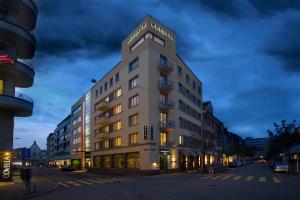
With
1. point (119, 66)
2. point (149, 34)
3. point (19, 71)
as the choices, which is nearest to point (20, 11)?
point (19, 71)

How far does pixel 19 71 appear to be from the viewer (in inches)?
1061

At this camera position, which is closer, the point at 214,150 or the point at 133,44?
the point at 133,44

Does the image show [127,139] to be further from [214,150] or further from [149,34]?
[214,150]

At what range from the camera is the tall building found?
2606 cm

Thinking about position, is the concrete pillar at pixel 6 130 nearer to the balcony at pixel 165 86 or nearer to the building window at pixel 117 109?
the balcony at pixel 165 86

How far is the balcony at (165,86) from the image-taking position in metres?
50.3

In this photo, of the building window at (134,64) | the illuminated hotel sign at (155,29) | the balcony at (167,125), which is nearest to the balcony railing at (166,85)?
the building window at (134,64)

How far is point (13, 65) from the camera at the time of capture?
2609 cm

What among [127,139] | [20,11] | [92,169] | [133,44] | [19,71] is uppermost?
[133,44]

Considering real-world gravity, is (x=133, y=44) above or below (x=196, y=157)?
above

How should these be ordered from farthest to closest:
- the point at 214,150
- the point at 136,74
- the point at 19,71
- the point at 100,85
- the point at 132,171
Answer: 1. the point at 214,150
2. the point at 100,85
3. the point at 136,74
4. the point at 132,171
5. the point at 19,71

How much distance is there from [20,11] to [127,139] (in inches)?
1134

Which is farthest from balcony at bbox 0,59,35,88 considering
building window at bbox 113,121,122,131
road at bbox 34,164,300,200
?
building window at bbox 113,121,122,131

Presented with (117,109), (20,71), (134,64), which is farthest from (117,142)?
(20,71)
